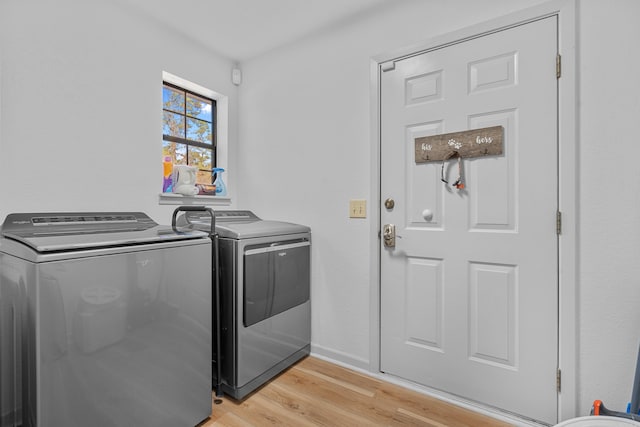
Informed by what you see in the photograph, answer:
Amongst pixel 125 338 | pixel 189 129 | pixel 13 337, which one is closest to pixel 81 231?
pixel 13 337

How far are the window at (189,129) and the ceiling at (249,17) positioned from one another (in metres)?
0.45

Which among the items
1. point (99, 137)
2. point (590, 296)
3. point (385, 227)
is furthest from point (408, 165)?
point (99, 137)

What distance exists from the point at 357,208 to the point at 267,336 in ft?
3.32

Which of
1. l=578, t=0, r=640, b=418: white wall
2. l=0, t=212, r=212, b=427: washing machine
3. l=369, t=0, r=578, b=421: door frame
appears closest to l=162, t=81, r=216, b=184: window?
l=0, t=212, r=212, b=427: washing machine

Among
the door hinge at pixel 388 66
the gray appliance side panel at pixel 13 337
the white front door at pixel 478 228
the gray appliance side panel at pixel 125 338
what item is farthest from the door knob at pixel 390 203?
the gray appliance side panel at pixel 13 337

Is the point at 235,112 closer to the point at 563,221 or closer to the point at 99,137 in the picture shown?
the point at 99,137

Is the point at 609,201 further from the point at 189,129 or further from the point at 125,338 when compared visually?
the point at 189,129

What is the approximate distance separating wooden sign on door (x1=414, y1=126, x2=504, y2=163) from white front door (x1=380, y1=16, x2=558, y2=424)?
0.04 m

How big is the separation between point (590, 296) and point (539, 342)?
0.32 m

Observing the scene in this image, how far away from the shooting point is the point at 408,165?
75.1 inches

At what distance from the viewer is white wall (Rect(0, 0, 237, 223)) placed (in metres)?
1.56

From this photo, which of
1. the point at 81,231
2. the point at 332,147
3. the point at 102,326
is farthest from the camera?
the point at 332,147

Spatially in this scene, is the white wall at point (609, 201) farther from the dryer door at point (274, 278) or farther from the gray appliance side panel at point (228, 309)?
the gray appliance side panel at point (228, 309)

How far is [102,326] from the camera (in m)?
1.18
